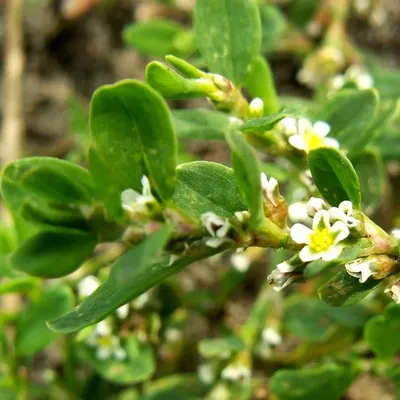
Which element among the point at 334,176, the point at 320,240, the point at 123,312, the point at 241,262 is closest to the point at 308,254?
the point at 320,240

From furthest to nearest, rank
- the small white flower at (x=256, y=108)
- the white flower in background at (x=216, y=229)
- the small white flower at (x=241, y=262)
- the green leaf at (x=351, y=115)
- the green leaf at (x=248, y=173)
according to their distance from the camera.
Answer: the small white flower at (x=241, y=262)
the green leaf at (x=351, y=115)
the small white flower at (x=256, y=108)
the white flower in background at (x=216, y=229)
the green leaf at (x=248, y=173)

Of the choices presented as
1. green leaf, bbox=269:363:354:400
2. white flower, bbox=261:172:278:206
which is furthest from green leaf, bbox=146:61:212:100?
green leaf, bbox=269:363:354:400

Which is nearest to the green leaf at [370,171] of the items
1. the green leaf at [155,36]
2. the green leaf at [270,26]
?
the green leaf at [270,26]

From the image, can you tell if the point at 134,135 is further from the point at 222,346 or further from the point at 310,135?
the point at 222,346

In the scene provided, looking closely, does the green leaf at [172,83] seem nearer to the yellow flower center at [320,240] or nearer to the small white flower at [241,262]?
the yellow flower center at [320,240]

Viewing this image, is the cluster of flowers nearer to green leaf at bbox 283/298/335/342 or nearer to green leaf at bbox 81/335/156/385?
green leaf at bbox 283/298/335/342

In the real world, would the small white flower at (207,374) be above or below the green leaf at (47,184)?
below

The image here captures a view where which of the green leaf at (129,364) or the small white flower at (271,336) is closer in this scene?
the green leaf at (129,364)
